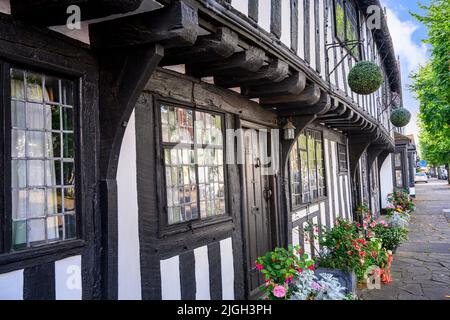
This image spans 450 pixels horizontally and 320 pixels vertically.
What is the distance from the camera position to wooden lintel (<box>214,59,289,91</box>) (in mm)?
3836

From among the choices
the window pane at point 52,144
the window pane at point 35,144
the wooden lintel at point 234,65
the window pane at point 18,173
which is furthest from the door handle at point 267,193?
A: the window pane at point 18,173

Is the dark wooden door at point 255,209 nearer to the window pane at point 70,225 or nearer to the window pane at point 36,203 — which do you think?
the window pane at point 70,225

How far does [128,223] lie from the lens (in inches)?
119

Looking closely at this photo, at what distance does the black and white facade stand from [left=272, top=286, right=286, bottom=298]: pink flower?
2.70ft

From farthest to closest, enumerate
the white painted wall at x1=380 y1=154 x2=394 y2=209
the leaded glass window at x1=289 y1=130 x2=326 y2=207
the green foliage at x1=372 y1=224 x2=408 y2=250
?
1. the white painted wall at x1=380 y1=154 x2=394 y2=209
2. the green foliage at x1=372 y1=224 x2=408 y2=250
3. the leaded glass window at x1=289 y1=130 x2=326 y2=207

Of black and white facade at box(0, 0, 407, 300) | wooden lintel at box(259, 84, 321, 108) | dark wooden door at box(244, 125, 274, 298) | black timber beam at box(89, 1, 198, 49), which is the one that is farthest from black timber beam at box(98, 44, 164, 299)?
wooden lintel at box(259, 84, 321, 108)

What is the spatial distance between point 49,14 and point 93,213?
1.31 meters

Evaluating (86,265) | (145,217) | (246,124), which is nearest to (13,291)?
(86,265)

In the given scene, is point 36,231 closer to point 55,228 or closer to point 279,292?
point 55,228

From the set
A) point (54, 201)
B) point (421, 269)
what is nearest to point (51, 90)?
point (54, 201)

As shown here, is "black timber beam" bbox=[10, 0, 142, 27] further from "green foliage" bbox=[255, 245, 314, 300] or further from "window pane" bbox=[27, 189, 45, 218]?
"green foliage" bbox=[255, 245, 314, 300]

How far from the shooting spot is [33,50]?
235 centimetres

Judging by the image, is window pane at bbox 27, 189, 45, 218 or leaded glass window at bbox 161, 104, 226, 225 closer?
window pane at bbox 27, 189, 45, 218

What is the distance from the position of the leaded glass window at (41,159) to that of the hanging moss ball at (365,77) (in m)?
4.60
